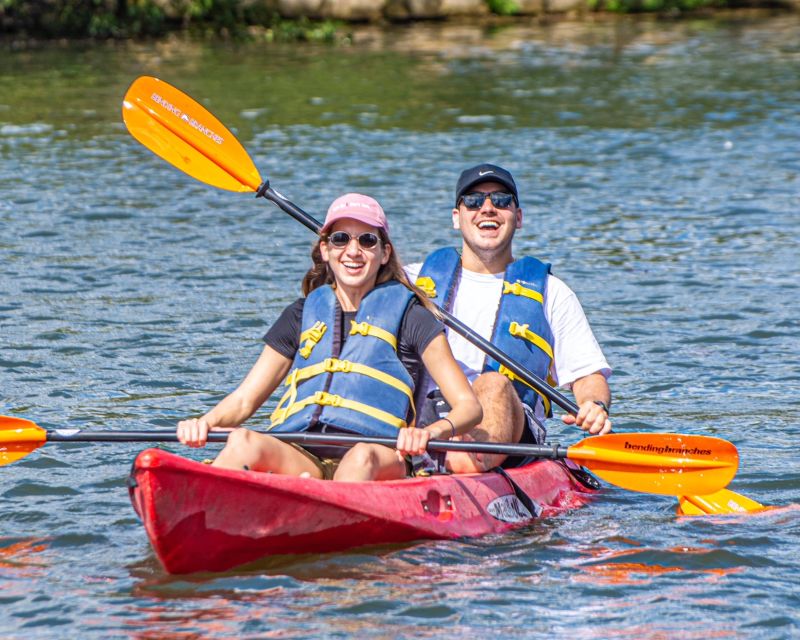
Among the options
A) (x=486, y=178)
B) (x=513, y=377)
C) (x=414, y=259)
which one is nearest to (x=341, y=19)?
(x=414, y=259)

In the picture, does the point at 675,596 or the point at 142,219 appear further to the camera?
the point at 142,219

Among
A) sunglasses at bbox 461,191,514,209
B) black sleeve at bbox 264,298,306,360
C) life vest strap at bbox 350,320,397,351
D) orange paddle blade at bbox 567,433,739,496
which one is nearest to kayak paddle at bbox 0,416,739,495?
orange paddle blade at bbox 567,433,739,496

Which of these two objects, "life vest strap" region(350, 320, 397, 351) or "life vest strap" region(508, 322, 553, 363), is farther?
"life vest strap" region(508, 322, 553, 363)

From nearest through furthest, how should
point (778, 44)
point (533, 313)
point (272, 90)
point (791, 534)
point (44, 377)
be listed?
point (791, 534), point (533, 313), point (44, 377), point (272, 90), point (778, 44)

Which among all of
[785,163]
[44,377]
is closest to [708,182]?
[785,163]

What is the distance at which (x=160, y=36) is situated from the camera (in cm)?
2389

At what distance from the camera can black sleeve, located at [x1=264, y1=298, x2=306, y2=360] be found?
5.30 m

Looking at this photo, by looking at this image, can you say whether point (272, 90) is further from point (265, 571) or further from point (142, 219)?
point (265, 571)

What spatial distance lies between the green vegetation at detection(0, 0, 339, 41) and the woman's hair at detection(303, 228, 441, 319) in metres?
18.3

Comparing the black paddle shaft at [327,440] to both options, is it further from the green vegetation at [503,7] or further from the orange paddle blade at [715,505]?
the green vegetation at [503,7]

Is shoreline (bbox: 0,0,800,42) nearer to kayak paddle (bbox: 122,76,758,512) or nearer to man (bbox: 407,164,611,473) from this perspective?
kayak paddle (bbox: 122,76,758,512)

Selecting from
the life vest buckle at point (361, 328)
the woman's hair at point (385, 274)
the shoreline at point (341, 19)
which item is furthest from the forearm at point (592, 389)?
the shoreline at point (341, 19)

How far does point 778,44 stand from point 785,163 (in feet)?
28.5

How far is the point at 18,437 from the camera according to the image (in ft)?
17.4
